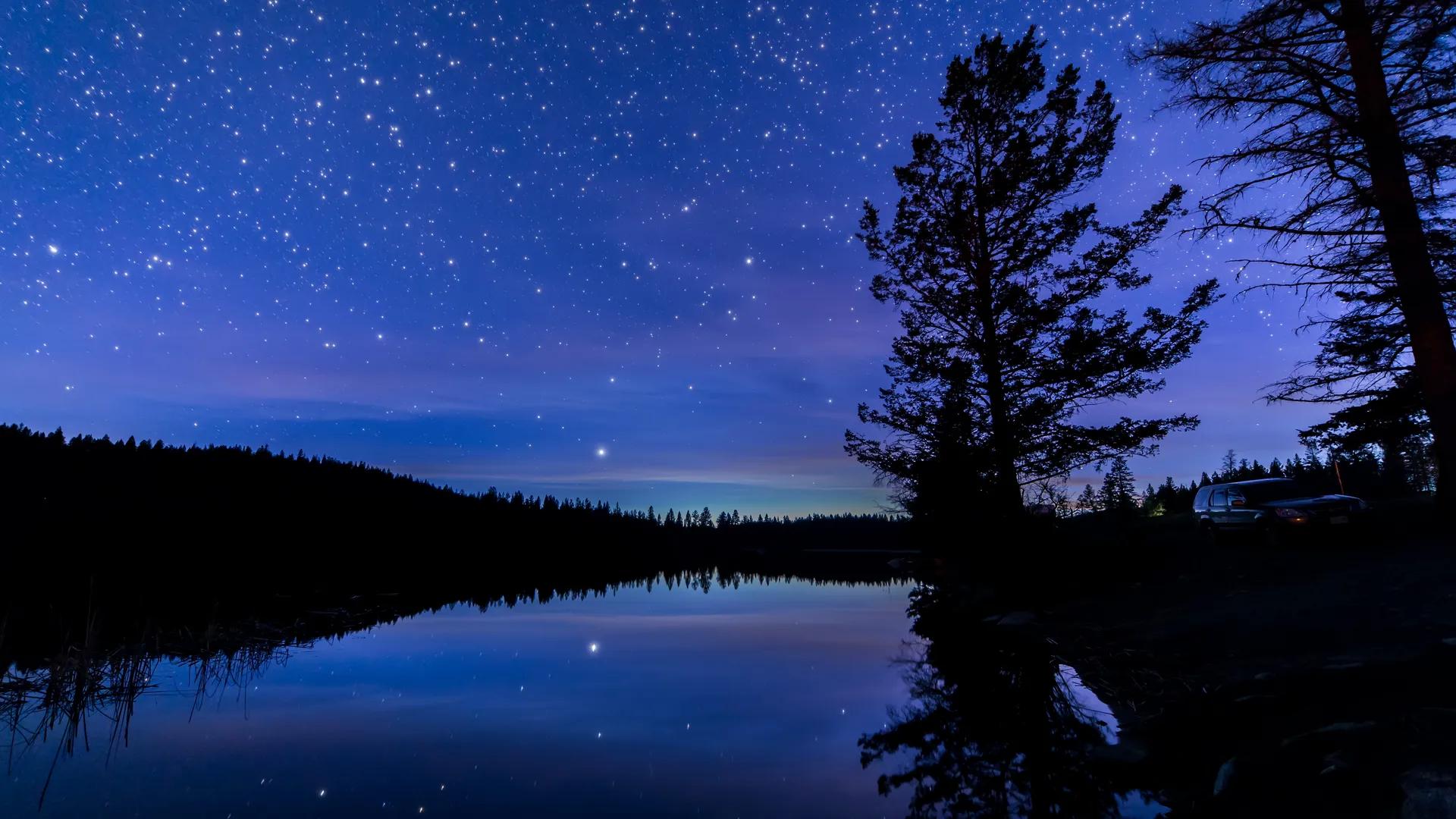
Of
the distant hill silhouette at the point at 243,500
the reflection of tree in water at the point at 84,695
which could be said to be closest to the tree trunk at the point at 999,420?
the reflection of tree in water at the point at 84,695

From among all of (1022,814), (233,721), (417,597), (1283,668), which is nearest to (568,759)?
(1022,814)

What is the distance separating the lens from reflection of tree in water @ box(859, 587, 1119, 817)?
222 inches

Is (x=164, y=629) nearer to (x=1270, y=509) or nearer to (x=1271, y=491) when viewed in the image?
(x=1270, y=509)

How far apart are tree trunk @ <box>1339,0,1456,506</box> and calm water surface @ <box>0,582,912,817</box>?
11610 millimetres

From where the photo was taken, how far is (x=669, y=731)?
838 cm

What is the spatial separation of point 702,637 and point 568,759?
11072mm

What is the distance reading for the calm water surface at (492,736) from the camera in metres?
6.08

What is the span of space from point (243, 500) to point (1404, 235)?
9522 centimetres

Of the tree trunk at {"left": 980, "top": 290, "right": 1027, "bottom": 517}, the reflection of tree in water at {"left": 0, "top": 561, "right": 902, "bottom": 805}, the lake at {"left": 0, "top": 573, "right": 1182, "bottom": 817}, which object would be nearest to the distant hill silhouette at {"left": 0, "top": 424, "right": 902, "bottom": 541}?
the reflection of tree in water at {"left": 0, "top": 561, "right": 902, "bottom": 805}

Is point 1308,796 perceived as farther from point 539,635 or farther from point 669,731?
point 539,635

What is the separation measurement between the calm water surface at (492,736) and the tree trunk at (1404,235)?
11610 mm

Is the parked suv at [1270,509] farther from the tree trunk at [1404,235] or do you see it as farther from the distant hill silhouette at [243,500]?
the distant hill silhouette at [243,500]

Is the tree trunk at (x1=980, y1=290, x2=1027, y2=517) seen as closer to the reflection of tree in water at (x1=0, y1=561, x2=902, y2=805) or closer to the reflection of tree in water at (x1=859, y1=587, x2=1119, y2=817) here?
the reflection of tree in water at (x1=859, y1=587, x2=1119, y2=817)

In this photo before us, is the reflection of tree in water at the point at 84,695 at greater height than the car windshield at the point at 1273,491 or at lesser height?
lesser
